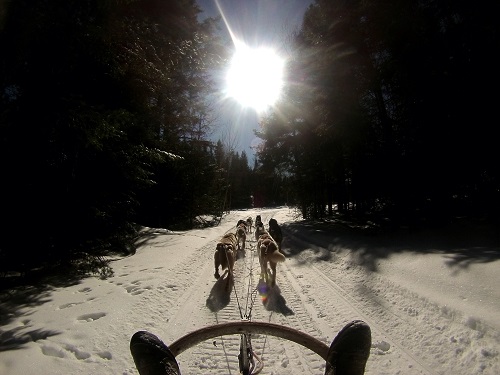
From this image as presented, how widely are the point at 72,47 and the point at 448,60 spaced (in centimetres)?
1037

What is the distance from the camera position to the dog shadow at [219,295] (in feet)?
16.9

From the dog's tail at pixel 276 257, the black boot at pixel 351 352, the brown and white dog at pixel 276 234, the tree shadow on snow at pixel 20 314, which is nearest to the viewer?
the black boot at pixel 351 352

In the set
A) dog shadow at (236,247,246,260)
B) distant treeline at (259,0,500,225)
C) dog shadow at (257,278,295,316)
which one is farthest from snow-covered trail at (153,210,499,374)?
distant treeline at (259,0,500,225)

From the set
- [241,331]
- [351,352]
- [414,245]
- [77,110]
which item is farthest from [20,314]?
[414,245]

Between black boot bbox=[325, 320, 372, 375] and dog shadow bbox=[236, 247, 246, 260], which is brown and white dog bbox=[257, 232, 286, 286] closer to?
dog shadow bbox=[236, 247, 246, 260]

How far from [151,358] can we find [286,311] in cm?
370

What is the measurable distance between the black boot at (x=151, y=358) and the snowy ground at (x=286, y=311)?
73.1 inches

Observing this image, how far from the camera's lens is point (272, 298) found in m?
5.52

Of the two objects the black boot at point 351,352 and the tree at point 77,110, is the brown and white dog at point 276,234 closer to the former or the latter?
the tree at point 77,110

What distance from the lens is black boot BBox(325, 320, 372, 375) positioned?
152 centimetres

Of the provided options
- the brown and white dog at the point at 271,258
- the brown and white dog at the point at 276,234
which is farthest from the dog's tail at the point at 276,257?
the brown and white dog at the point at 276,234

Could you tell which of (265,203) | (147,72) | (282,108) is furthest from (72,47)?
(265,203)

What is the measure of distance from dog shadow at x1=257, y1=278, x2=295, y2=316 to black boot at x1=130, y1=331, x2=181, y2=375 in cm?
350

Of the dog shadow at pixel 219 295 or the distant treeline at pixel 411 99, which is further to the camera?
the distant treeline at pixel 411 99
